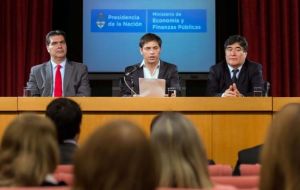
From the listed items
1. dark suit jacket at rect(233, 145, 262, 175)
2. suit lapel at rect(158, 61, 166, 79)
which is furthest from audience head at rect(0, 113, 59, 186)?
suit lapel at rect(158, 61, 166, 79)

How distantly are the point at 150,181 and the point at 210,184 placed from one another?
0.69 metres

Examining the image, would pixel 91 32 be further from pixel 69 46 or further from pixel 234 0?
pixel 234 0

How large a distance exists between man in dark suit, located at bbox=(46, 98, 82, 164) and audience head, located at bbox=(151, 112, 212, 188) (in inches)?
35.3

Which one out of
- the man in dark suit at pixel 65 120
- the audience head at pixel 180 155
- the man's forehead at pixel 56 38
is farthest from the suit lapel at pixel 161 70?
the audience head at pixel 180 155

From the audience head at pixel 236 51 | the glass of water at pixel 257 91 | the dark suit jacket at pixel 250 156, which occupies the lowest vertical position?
the dark suit jacket at pixel 250 156

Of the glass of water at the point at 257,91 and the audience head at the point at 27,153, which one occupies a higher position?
the glass of water at the point at 257,91

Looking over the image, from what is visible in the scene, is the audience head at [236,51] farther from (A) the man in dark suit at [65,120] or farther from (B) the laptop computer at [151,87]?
(A) the man in dark suit at [65,120]

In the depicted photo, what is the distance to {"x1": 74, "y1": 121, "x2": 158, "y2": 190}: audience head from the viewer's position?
129cm

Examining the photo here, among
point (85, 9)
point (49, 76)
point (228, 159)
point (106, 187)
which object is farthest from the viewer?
point (85, 9)

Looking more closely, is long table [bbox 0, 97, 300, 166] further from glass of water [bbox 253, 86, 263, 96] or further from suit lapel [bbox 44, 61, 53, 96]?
suit lapel [bbox 44, 61, 53, 96]

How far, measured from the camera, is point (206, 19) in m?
6.97

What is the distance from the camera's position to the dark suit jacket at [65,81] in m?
5.25

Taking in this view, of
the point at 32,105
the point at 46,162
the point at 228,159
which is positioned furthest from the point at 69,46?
the point at 46,162

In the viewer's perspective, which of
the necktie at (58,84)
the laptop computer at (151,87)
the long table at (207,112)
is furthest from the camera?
the necktie at (58,84)
